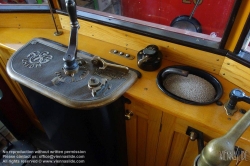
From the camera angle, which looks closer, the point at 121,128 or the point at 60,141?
the point at 121,128

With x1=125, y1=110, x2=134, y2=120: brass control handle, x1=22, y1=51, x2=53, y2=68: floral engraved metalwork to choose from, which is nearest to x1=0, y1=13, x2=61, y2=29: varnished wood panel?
x1=22, y1=51, x2=53, y2=68: floral engraved metalwork

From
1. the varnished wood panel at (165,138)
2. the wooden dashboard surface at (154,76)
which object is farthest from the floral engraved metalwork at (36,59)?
the varnished wood panel at (165,138)

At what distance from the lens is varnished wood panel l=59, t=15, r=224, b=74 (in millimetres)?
799

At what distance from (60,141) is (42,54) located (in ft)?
1.66

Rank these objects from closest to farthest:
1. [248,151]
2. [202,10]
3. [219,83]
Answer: [248,151] < [219,83] < [202,10]

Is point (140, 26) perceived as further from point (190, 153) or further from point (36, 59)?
point (190, 153)

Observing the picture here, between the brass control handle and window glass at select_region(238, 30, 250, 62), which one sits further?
the brass control handle

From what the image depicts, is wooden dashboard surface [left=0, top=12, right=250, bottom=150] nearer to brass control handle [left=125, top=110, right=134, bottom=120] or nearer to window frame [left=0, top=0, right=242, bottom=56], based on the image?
window frame [left=0, top=0, right=242, bottom=56]

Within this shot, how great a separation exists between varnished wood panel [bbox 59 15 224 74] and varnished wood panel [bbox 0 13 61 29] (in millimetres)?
87

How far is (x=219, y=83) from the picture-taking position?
770 mm

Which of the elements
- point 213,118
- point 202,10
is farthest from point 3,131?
point 202,10

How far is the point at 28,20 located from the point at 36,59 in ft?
1.12

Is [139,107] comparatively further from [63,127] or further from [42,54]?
[42,54]

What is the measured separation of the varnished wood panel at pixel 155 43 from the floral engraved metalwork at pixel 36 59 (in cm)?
24
